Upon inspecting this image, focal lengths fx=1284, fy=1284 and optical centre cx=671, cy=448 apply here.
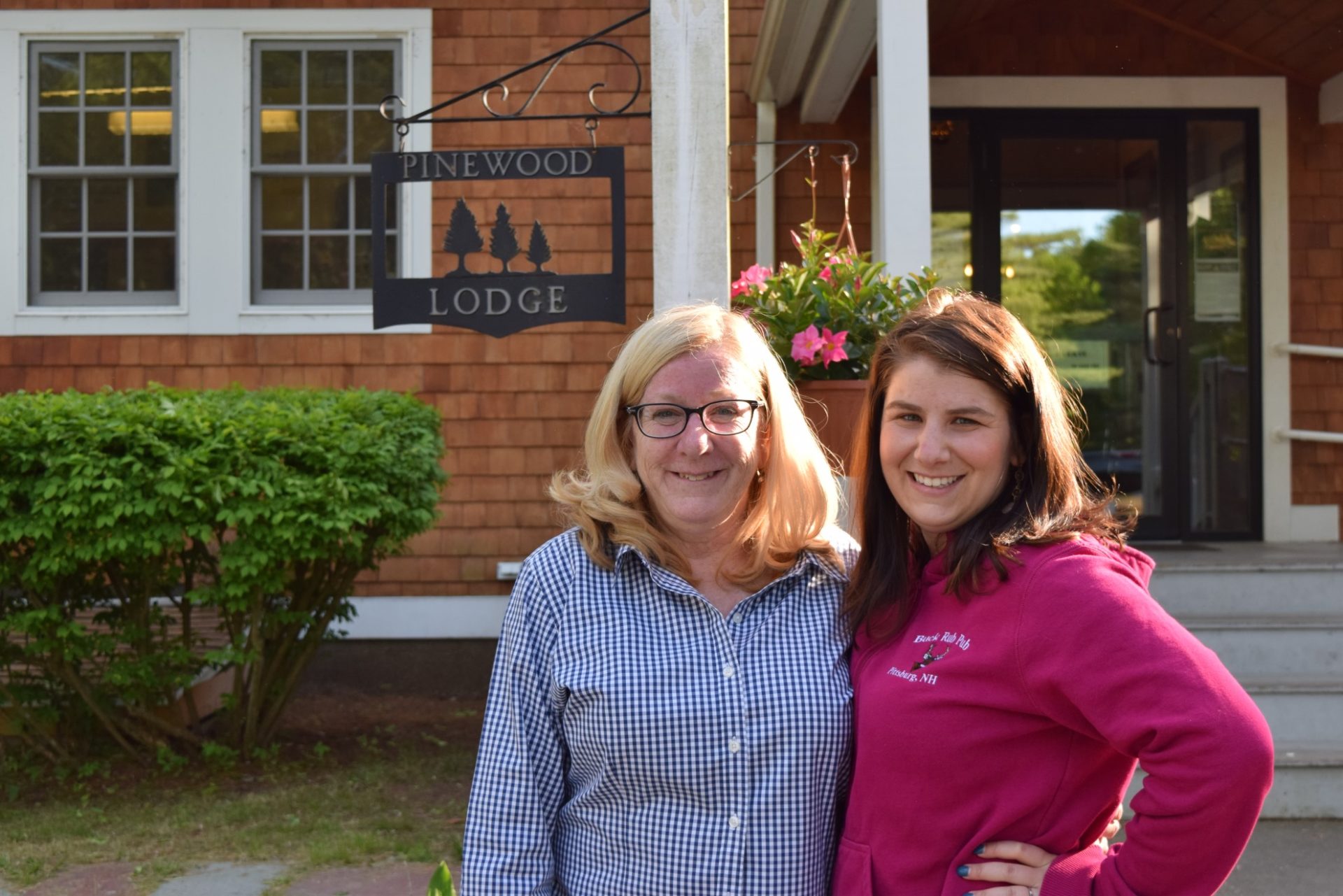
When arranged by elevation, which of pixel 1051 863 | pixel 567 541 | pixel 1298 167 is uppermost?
pixel 1298 167

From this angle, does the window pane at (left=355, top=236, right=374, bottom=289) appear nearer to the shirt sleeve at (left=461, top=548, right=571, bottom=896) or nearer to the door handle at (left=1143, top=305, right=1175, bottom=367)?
the door handle at (left=1143, top=305, right=1175, bottom=367)

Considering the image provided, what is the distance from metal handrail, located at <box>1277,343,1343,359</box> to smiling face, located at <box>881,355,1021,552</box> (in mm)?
5661

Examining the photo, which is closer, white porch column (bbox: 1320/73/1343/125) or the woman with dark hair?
the woman with dark hair

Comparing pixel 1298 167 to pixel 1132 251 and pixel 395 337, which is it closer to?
pixel 1132 251

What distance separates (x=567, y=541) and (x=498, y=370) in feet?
15.6

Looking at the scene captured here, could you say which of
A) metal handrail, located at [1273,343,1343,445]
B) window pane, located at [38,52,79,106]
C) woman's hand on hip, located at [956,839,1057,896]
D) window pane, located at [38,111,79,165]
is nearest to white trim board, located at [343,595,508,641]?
window pane, located at [38,111,79,165]

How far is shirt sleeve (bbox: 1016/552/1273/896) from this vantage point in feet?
4.31

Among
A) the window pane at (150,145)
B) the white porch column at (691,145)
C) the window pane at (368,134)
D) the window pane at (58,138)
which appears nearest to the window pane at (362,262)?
the window pane at (368,134)

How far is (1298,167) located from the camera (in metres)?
6.67

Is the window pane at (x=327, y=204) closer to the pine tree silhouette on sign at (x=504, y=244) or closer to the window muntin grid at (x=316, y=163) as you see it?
the window muntin grid at (x=316, y=163)

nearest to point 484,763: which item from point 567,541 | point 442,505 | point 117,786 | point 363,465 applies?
point 567,541

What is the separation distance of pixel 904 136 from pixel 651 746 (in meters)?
2.85

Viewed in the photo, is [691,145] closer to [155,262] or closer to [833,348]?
[833,348]

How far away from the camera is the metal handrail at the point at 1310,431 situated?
6.49 m
